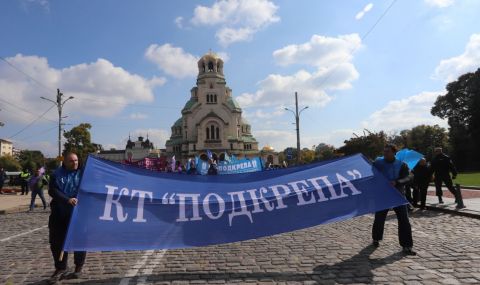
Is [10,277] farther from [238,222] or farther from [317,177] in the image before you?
[317,177]

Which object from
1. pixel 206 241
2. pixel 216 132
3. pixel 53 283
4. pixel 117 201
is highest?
pixel 216 132

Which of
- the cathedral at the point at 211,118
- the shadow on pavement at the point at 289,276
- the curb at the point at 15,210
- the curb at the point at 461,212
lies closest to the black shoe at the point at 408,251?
the shadow on pavement at the point at 289,276

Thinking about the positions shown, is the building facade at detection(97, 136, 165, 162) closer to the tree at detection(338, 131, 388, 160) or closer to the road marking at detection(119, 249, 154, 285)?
the tree at detection(338, 131, 388, 160)

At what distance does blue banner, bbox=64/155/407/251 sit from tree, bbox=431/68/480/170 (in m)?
57.6

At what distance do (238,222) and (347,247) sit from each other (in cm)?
265

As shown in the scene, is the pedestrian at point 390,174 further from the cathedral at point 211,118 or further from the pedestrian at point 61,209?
the cathedral at point 211,118

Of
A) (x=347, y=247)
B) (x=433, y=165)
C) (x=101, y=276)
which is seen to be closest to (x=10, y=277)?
(x=101, y=276)

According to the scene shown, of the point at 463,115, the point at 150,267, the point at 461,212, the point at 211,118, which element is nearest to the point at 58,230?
the point at 150,267

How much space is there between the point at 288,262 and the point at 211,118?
95097 millimetres

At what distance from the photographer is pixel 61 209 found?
6.26m

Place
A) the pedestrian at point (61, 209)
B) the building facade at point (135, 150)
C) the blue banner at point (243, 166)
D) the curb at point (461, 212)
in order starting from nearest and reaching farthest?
the pedestrian at point (61, 209) → the curb at point (461, 212) → the blue banner at point (243, 166) → the building facade at point (135, 150)

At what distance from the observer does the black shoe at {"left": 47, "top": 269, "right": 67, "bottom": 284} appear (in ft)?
19.8

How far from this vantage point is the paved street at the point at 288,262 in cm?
608

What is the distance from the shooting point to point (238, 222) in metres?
6.57
